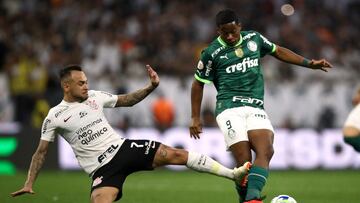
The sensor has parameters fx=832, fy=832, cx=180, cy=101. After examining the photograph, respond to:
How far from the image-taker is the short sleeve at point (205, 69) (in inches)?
387

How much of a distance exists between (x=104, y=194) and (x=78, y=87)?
1272 mm

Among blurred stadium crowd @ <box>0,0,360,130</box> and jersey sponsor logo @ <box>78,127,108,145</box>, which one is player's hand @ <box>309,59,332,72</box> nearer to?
jersey sponsor logo @ <box>78,127,108,145</box>

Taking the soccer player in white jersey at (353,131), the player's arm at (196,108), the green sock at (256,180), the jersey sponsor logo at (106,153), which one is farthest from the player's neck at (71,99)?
the soccer player in white jersey at (353,131)

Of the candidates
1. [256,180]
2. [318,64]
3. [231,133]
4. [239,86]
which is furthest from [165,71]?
[256,180]

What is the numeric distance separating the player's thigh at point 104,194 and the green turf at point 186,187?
2827 mm

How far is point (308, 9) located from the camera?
80.3 feet

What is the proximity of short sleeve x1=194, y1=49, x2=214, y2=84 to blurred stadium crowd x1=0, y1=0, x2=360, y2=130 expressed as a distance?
31.9 ft

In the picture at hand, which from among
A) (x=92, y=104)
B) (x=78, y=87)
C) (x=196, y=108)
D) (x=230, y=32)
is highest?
(x=230, y=32)

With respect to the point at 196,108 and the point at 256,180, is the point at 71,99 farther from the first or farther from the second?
the point at 256,180

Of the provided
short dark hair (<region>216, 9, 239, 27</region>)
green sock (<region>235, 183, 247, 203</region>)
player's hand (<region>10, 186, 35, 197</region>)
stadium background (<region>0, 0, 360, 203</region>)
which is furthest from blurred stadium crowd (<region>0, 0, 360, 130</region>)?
player's hand (<region>10, 186, 35, 197</region>)

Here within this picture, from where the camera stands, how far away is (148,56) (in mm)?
21562

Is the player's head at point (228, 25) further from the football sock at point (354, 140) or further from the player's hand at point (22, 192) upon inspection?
the player's hand at point (22, 192)

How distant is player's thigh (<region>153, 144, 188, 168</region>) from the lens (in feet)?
30.8

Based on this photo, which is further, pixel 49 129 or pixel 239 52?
pixel 239 52
